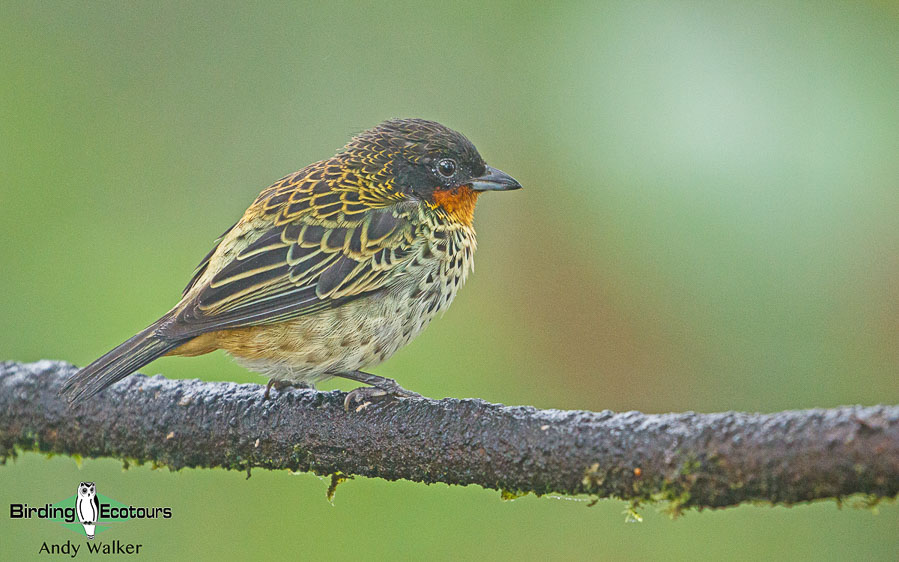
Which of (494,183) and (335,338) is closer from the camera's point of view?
(335,338)

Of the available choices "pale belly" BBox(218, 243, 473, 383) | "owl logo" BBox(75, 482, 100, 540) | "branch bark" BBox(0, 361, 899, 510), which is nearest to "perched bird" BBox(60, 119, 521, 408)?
"pale belly" BBox(218, 243, 473, 383)

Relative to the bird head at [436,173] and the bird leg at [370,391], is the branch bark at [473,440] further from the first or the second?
the bird head at [436,173]

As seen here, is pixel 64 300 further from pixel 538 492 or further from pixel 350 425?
pixel 538 492

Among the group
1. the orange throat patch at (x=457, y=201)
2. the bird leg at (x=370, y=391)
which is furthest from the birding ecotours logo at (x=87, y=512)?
the orange throat patch at (x=457, y=201)

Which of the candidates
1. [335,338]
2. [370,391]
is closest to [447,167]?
[335,338]

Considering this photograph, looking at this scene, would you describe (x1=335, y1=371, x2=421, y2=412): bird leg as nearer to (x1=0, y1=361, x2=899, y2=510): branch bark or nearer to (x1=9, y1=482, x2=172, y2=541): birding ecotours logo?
(x1=0, y1=361, x2=899, y2=510): branch bark

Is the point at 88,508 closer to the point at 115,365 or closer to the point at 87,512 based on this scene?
the point at 87,512
